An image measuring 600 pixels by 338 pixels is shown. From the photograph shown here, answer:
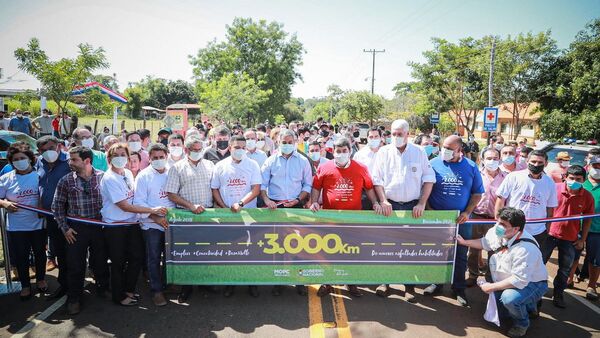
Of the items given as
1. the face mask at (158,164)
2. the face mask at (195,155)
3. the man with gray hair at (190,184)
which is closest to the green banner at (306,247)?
the man with gray hair at (190,184)

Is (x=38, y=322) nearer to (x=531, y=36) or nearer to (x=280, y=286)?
(x=280, y=286)

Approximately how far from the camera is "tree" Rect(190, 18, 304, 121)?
132 feet

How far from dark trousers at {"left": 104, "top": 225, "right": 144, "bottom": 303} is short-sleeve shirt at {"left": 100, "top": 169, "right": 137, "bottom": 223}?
0.14 m

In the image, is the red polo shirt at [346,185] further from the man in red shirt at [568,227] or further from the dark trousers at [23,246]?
the dark trousers at [23,246]

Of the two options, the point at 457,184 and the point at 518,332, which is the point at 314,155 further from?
the point at 518,332

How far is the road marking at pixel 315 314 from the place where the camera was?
3871 mm

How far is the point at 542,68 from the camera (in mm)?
22625

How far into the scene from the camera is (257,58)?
4078 cm

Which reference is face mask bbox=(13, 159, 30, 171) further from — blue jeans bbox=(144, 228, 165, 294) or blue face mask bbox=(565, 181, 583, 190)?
blue face mask bbox=(565, 181, 583, 190)

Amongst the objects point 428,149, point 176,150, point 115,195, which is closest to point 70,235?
point 115,195

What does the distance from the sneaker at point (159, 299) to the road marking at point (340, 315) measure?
219 centimetres

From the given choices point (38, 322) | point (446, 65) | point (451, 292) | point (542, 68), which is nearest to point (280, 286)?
point (451, 292)

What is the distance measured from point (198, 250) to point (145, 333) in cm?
109

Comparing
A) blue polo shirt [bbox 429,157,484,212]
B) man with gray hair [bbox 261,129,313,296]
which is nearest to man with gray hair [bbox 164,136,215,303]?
man with gray hair [bbox 261,129,313,296]
